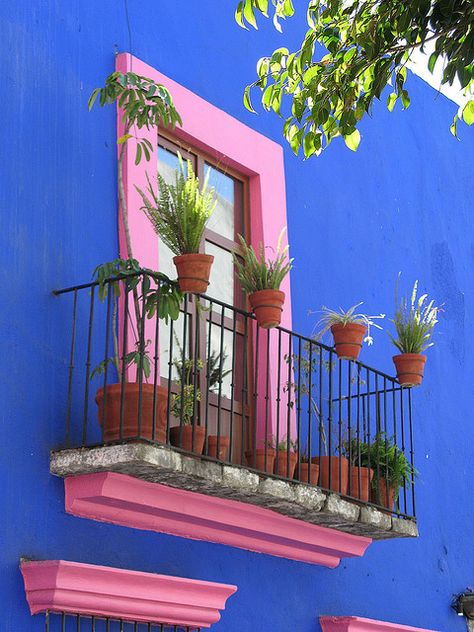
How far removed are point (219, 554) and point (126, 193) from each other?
2010 millimetres

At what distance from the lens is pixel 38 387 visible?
5.85 meters

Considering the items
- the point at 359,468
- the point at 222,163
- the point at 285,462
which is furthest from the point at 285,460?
the point at 222,163

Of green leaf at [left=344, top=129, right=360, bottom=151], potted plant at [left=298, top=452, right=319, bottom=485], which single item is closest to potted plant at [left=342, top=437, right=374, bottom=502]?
potted plant at [left=298, top=452, right=319, bottom=485]

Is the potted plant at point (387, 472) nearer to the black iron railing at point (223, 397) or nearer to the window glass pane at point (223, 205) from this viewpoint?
the black iron railing at point (223, 397)

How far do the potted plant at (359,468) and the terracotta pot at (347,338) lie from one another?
51 centimetres

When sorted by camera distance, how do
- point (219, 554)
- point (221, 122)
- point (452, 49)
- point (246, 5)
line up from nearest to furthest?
point (452, 49) → point (246, 5) → point (219, 554) → point (221, 122)

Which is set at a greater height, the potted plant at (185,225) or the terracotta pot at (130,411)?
the potted plant at (185,225)

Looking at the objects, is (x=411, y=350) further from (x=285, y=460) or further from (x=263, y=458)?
(x=263, y=458)

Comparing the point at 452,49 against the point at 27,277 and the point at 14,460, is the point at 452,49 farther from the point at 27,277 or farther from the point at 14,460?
the point at 14,460

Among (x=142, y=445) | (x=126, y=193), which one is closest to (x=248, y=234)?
(x=126, y=193)

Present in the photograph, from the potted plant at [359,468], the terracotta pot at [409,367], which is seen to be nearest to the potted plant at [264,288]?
the potted plant at [359,468]

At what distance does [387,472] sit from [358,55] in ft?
8.61

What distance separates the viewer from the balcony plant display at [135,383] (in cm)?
577

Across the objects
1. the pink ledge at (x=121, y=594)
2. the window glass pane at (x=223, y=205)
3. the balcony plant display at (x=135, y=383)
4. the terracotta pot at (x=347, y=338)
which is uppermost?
the window glass pane at (x=223, y=205)
